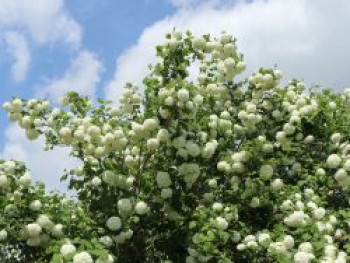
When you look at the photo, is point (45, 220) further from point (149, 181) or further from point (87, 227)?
point (149, 181)

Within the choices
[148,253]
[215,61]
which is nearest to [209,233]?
[148,253]

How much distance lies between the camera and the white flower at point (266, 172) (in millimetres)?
6996

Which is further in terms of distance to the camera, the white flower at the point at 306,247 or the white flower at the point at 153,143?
the white flower at the point at 153,143

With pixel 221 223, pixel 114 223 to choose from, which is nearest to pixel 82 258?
pixel 114 223

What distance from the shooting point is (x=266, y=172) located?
7.02 m

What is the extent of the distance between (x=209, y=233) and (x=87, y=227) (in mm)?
1345

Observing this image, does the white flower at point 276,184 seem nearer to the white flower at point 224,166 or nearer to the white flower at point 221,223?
the white flower at point 224,166

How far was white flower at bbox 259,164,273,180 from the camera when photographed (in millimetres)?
6996

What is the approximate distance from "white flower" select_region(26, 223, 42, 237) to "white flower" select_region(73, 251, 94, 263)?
1210mm

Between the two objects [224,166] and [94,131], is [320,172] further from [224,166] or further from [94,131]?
[94,131]

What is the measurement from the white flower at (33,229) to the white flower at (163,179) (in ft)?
4.28

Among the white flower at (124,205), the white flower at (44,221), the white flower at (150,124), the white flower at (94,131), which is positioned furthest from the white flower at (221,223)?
the white flower at (44,221)

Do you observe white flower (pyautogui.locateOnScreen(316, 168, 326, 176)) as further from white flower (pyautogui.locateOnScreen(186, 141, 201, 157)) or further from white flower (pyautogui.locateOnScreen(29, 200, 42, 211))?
white flower (pyautogui.locateOnScreen(29, 200, 42, 211))

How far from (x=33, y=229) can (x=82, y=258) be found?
126 cm
